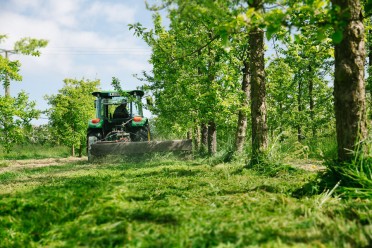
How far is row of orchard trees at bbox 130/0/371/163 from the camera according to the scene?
120 inches

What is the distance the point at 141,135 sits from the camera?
40.7ft

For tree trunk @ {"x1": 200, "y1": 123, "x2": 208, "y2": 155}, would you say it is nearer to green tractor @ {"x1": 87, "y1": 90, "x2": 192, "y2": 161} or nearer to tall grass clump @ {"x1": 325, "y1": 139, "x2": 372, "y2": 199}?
green tractor @ {"x1": 87, "y1": 90, "x2": 192, "y2": 161}

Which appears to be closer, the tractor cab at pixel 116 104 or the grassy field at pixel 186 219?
A: the grassy field at pixel 186 219

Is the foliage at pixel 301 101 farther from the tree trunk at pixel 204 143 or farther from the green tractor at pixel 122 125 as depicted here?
the green tractor at pixel 122 125

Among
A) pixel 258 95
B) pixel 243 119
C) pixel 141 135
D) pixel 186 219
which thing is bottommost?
pixel 186 219

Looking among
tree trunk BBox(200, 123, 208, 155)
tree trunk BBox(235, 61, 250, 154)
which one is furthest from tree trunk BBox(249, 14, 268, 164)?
tree trunk BBox(200, 123, 208, 155)

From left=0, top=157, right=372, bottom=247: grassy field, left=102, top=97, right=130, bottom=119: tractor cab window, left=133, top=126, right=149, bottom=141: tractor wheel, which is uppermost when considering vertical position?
left=102, top=97, right=130, bottom=119: tractor cab window

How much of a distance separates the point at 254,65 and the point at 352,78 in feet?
10.7

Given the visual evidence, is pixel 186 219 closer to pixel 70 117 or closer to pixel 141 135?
pixel 141 135

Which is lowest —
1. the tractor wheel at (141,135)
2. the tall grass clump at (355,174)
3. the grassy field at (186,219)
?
the grassy field at (186,219)

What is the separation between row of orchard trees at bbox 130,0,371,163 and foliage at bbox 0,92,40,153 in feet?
16.4

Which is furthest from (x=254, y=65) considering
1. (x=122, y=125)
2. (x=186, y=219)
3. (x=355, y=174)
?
(x=122, y=125)

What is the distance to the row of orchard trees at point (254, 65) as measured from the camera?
3043mm

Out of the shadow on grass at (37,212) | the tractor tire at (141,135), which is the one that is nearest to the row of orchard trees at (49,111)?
the tractor tire at (141,135)
